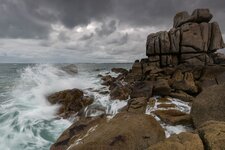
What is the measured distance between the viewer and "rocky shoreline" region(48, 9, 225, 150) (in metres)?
5.32

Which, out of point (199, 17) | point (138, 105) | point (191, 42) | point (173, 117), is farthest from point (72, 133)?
point (199, 17)

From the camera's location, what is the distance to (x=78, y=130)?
778 cm

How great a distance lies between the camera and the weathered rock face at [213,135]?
125 inches

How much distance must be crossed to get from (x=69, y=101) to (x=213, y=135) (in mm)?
10455

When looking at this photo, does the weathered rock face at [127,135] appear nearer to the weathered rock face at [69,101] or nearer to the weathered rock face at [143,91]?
the weathered rock face at [143,91]

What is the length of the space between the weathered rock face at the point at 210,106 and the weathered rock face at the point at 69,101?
23.3 feet

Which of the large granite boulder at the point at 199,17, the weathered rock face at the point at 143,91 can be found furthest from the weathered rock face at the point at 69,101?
the large granite boulder at the point at 199,17

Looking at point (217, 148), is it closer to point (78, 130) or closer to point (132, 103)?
point (78, 130)

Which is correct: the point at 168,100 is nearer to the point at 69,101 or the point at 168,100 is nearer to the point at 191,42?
the point at 69,101

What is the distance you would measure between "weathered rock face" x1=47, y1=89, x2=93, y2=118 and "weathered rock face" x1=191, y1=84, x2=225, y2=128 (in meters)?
7.11

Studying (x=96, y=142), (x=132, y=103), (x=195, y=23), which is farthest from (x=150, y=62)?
(x=96, y=142)

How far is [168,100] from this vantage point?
36.1ft

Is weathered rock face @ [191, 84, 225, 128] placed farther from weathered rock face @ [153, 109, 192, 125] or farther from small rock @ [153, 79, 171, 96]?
small rock @ [153, 79, 171, 96]

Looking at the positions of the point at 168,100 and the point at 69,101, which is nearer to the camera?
the point at 168,100
